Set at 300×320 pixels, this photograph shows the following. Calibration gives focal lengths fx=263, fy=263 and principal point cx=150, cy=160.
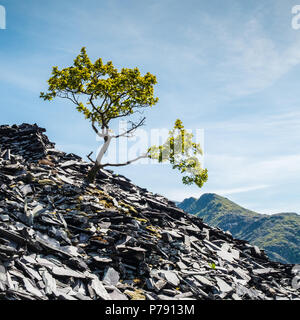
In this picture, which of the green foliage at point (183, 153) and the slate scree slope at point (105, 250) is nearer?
the slate scree slope at point (105, 250)

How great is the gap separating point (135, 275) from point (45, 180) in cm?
1367

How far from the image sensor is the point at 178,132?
31.5 m

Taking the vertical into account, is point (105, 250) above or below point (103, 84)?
below

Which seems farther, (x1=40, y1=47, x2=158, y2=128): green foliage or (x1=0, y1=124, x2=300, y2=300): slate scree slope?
(x1=40, y1=47, x2=158, y2=128): green foliage

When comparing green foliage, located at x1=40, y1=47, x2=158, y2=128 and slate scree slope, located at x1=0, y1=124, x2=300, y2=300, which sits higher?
green foliage, located at x1=40, y1=47, x2=158, y2=128

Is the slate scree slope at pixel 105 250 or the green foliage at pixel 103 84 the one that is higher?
the green foliage at pixel 103 84

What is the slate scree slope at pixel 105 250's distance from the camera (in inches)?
496

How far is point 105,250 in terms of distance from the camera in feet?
54.1

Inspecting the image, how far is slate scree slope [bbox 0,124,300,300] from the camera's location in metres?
12.6

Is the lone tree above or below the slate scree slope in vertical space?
above

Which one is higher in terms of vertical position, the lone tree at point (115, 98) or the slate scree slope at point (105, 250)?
the lone tree at point (115, 98)

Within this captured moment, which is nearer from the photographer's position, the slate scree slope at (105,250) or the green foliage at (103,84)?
the slate scree slope at (105,250)

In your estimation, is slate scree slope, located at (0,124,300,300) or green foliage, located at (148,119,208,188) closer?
slate scree slope, located at (0,124,300,300)
